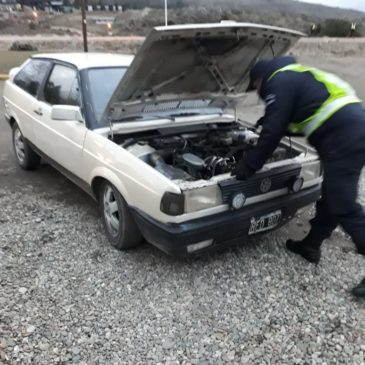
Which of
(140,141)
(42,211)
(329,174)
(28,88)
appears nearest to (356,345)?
(329,174)

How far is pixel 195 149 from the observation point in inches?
156

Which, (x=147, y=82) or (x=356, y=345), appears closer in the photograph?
(x=356, y=345)

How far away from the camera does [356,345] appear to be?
9.34ft

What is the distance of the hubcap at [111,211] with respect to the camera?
3.76 m

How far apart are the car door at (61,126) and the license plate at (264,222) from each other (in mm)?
1623

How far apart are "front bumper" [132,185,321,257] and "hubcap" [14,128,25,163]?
8.79 ft

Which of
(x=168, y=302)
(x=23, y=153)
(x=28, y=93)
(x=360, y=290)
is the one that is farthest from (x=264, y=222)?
(x=23, y=153)

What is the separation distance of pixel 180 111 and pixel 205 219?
4.88ft

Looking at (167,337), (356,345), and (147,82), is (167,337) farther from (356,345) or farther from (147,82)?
(147,82)

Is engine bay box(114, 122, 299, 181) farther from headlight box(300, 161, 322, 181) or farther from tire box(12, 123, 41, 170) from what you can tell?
tire box(12, 123, 41, 170)

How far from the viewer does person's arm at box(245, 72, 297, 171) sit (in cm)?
306

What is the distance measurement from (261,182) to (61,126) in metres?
1.98

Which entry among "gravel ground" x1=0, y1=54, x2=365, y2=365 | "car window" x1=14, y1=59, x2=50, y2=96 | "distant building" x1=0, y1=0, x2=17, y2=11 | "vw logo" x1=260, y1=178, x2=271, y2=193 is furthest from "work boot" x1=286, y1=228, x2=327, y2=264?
"distant building" x1=0, y1=0, x2=17, y2=11

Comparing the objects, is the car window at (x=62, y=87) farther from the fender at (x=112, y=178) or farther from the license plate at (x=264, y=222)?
the license plate at (x=264, y=222)
